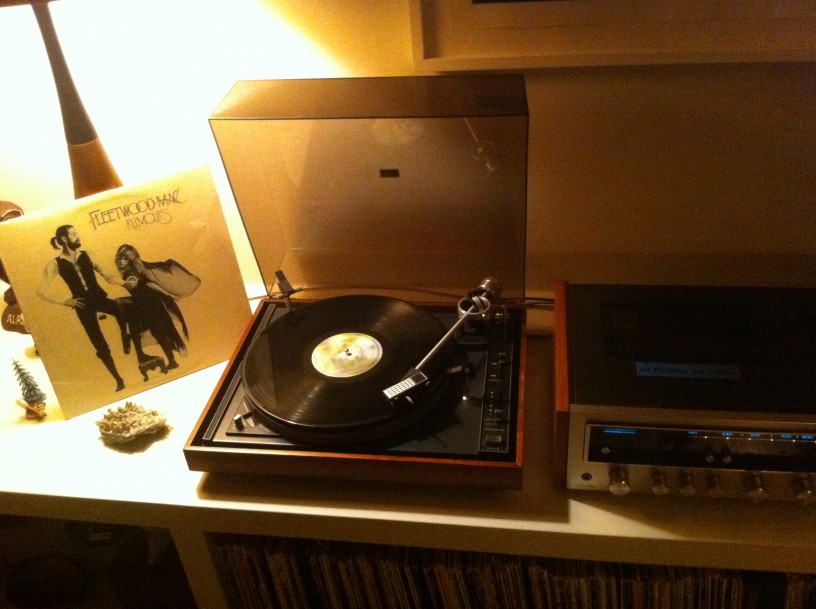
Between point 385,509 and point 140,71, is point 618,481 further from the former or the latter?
point 140,71

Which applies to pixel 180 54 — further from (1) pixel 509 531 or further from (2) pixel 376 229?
(1) pixel 509 531

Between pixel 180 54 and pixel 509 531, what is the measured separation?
2.94 ft

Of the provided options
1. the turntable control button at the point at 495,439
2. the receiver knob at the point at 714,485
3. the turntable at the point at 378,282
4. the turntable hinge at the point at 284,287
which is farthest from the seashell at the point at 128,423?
the receiver knob at the point at 714,485

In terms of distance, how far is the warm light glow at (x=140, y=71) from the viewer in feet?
3.85

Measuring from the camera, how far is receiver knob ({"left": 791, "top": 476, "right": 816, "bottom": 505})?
34.5 inches

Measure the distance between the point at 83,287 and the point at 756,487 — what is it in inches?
38.1

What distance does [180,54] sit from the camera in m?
Result: 1.22

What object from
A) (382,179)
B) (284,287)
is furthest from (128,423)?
(382,179)

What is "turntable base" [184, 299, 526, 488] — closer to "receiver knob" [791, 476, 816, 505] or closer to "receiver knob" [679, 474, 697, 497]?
"receiver knob" [679, 474, 697, 497]

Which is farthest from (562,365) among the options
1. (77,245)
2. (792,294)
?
(77,245)

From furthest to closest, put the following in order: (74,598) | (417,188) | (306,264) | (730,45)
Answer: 1. (74,598)
2. (306,264)
3. (417,188)
4. (730,45)

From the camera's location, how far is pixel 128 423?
1.09 meters

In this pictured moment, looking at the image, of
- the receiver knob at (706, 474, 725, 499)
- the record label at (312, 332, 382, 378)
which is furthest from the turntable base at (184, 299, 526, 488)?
the receiver knob at (706, 474, 725, 499)

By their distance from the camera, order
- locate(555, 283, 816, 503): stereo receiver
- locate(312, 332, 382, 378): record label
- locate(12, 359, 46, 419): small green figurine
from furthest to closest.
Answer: locate(12, 359, 46, 419): small green figurine < locate(312, 332, 382, 378): record label < locate(555, 283, 816, 503): stereo receiver
